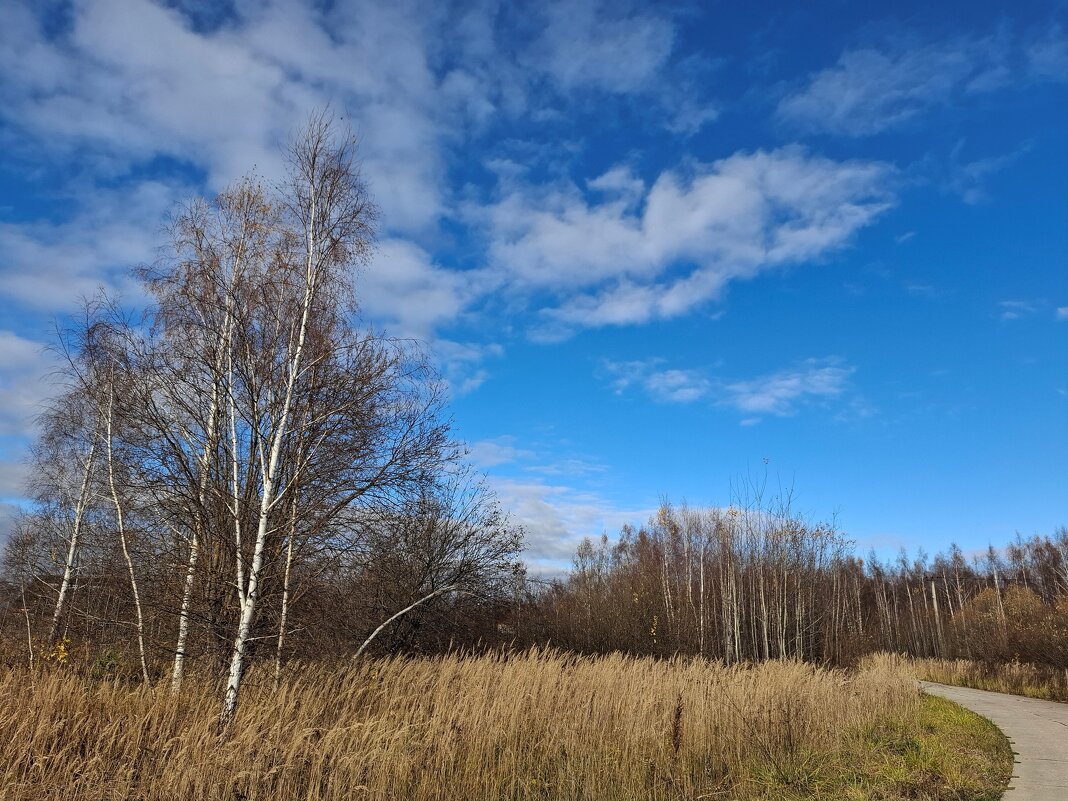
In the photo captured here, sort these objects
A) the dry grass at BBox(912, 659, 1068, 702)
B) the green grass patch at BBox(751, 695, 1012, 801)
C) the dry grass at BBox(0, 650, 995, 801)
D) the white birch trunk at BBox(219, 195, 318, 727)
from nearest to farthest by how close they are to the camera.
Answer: the dry grass at BBox(0, 650, 995, 801) → the white birch trunk at BBox(219, 195, 318, 727) → the green grass patch at BBox(751, 695, 1012, 801) → the dry grass at BBox(912, 659, 1068, 702)

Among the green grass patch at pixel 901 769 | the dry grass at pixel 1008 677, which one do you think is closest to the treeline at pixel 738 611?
the dry grass at pixel 1008 677

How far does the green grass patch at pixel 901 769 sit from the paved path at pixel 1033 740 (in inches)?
7.2

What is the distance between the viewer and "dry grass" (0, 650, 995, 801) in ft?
15.2

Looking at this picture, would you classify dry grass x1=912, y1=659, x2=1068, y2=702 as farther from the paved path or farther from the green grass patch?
the green grass patch

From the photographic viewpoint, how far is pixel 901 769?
7086mm

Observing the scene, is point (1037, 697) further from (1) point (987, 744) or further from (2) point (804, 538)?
(1) point (987, 744)

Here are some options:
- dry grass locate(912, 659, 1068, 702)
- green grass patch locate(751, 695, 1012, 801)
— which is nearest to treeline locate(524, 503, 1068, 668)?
dry grass locate(912, 659, 1068, 702)

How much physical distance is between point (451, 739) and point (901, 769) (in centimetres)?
537

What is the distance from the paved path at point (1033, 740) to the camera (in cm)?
627

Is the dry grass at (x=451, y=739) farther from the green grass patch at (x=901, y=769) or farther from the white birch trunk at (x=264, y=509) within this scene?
the white birch trunk at (x=264, y=509)

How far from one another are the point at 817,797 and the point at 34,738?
7042 millimetres

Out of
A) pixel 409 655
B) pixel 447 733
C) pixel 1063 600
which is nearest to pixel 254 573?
pixel 447 733

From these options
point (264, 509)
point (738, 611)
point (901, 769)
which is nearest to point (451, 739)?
point (264, 509)

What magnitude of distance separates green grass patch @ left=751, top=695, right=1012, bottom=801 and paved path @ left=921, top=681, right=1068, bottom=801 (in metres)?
0.18
